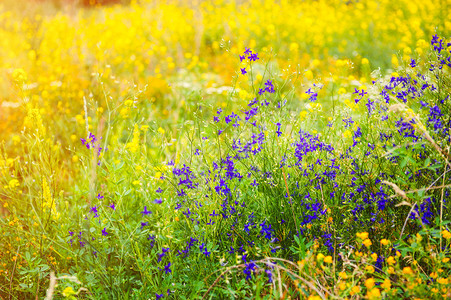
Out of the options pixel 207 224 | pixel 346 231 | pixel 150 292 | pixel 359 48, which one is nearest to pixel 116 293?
pixel 150 292

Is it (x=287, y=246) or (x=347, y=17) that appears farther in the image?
(x=347, y=17)

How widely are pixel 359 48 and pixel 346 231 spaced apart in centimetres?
451

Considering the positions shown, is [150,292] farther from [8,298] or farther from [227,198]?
[8,298]

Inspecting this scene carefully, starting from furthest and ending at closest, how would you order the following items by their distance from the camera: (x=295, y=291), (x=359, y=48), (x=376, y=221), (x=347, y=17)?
1. (x=347, y=17)
2. (x=359, y=48)
3. (x=376, y=221)
4. (x=295, y=291)

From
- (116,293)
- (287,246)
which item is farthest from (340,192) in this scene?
(116,293)

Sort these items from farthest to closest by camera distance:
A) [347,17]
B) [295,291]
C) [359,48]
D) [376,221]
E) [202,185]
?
[347,17], [359,48], [202,185], [376,221], [295,291]

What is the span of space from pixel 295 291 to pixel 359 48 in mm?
4892

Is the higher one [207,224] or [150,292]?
[207,224]

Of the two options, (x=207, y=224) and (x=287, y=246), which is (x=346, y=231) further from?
(x=207, y=224)

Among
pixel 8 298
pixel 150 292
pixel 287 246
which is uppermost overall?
pixel 287 246

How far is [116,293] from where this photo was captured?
6.43ft

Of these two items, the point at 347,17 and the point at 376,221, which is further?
the point at 347,17

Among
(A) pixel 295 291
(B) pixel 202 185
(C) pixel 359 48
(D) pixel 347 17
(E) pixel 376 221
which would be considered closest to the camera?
Answer: (A) pixel 295 291

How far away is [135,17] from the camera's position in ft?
23.5
